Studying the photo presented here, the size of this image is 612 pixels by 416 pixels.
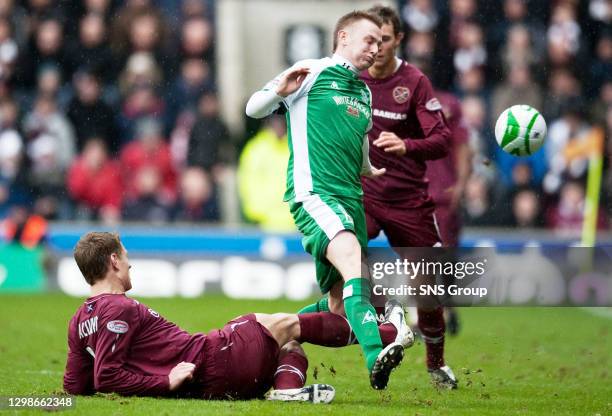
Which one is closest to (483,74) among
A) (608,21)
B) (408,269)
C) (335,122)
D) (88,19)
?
(608,21)

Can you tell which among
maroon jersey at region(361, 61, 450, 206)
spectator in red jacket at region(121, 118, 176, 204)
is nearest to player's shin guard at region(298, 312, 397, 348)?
maroon jersey at region(361, 61, 450, 206)

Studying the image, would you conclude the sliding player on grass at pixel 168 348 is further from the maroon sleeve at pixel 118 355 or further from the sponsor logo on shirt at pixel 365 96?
the sponsor logo on shirt at pixel 365 96

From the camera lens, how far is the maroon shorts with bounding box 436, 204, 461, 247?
11.4 m

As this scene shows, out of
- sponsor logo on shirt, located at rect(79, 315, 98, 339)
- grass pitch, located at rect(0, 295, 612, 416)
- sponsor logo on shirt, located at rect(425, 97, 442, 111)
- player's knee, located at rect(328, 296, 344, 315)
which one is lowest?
grass pitch, located at rect(0, 295, 612, 416)

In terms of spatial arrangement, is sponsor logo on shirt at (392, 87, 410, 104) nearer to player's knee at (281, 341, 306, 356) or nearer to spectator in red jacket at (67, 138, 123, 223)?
player's knee at (281, 341, 306, 356)

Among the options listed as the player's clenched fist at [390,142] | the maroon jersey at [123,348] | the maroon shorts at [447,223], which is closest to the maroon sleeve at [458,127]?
the maroon shorts at [447,223]

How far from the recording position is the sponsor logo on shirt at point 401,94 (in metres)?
8.66

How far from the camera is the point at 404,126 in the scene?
28.7ft

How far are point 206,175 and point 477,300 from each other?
887 centimetres

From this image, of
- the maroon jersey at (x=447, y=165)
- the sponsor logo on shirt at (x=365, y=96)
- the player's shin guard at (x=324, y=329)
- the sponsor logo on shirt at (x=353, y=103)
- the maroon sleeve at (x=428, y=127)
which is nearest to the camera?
the player's shin guard at (x=324, y=329)

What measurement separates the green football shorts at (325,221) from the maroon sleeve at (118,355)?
117 centimetres

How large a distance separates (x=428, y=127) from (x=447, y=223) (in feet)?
10.3

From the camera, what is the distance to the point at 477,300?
9.08 m

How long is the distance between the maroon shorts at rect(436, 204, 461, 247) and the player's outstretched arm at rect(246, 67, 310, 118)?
414 cm
